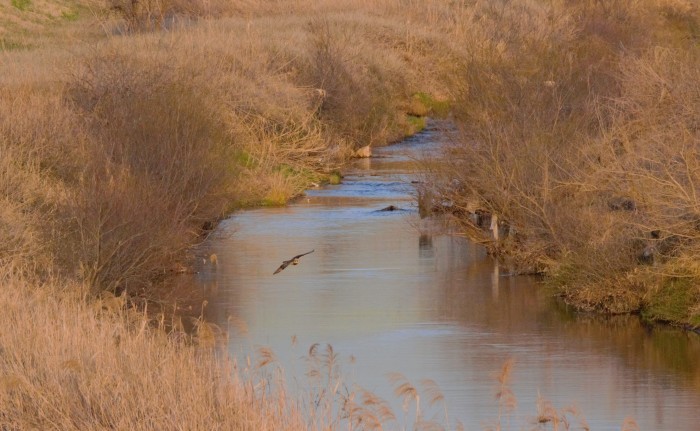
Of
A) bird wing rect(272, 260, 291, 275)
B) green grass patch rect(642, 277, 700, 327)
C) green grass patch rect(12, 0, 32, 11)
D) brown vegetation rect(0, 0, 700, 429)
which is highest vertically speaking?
green grass patch rect(12, 0, 32, 11)

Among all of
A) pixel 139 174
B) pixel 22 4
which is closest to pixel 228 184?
pixel 139 174

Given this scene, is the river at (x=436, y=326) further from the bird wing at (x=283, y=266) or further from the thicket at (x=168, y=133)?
the thicket at (x=168, y=133)

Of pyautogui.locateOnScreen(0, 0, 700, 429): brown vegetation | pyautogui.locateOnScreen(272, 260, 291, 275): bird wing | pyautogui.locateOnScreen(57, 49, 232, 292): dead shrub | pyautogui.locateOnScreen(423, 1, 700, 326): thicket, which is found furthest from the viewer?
pyautogui.locateOnScreen(272, 260, 291, 275): bird wing

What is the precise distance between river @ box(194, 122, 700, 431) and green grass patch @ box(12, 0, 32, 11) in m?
33.6

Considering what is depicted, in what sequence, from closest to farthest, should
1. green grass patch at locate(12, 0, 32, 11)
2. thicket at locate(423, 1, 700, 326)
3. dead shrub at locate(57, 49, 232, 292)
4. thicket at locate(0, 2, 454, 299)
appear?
thicket at locate(423, 1, 700, 326) < dead shrub at locate(57, 49, 232, 292) < thicket at locate(0, 2, 454, 299) < green grass patch at locate(12, 0, 32, 11)

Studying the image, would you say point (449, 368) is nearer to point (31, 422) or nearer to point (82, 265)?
point (82, 265)

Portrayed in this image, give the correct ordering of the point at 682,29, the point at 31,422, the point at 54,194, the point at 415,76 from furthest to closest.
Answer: the point at 682,29
the point at 415,76
the point at 54,194
the point at 31,422

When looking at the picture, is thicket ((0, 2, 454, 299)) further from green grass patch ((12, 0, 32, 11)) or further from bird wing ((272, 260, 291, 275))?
green grass patch ((12, 0, 32, 11))

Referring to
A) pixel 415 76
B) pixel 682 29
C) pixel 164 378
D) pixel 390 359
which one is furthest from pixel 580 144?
pixel 682 29

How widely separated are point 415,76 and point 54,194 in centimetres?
2473

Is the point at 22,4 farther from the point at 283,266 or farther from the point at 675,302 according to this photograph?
the point at 675,302

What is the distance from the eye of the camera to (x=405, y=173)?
27.6m

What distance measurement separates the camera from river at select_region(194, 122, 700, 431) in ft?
39.3

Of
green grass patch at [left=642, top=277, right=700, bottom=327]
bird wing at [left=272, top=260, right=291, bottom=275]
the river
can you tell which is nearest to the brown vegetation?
green grass patch at [left=642, top=277, right=700, bottom=327]
